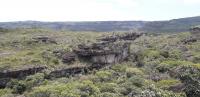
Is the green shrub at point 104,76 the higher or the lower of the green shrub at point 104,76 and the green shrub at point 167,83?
the lower

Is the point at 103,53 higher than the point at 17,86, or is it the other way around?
the point at 103,53

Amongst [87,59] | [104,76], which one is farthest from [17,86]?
[87,59]

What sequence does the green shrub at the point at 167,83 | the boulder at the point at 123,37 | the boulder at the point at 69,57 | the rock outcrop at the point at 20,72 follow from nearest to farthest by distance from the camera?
the green shrub at the point at 167,83 → the rock outcrop at the point at 20,72 → the boulder at the point at 69,57 → the boulder at the point at 123,37

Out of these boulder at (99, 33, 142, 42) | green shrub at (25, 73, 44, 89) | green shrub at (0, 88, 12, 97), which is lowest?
boulder at (99, 33, 142, 42)

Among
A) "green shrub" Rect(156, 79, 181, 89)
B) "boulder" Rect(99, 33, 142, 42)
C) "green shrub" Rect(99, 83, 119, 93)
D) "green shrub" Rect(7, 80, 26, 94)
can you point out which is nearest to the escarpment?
"green shrub" Rect(7, 80, 26, 94)

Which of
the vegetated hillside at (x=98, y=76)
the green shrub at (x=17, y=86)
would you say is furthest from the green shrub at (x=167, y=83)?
the green shrub at (x=17, y=86)

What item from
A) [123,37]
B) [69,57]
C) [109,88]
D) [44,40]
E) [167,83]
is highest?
[109,88]

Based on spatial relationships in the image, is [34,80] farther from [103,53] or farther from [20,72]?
[103,53]

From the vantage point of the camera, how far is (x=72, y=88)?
57.1 meters

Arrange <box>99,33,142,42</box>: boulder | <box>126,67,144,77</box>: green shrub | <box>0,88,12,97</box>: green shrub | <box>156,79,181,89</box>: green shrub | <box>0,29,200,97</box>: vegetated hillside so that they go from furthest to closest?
<box>99,33,142,42</box>: boulder < <box>126,67,144,77</box>: green shrub < <box>0,88,12,97</box>: green shrub < <box>156,79,181,89</box>: green shrub < <box>0,29,200,97</box>: vegetated hillside

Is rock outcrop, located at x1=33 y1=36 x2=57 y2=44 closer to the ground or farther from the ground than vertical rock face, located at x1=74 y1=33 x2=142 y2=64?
closer to the ground

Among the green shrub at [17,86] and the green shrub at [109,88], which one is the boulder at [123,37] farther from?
the green shrub at [109,88]

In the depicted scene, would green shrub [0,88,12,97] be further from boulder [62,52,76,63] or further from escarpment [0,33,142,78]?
boulder [62,52,76,63]

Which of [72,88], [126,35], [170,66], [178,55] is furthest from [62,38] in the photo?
[72,88]
